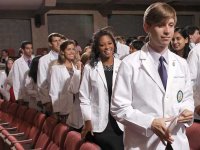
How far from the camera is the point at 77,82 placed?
293 centimetres

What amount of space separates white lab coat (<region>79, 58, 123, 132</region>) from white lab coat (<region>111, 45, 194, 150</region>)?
2.85 ft

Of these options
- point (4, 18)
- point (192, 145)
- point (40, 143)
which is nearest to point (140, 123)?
point (192, 145)

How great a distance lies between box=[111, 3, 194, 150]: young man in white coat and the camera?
1.39 m

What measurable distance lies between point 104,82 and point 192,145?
26.7 inches

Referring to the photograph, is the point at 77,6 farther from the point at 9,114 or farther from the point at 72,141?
the point at 72,141

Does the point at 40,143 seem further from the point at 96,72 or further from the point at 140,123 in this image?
the point at 140,123

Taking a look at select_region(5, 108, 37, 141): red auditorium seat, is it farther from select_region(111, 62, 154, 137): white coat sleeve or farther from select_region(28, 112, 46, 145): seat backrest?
select_region(111, 62, 154, 137): white coat sleeve

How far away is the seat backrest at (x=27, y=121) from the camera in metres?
4.26

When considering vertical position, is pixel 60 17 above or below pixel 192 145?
above

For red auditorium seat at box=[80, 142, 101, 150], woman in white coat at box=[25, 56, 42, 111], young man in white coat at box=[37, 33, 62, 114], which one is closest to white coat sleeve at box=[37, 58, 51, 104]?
young man in white coat at box=[37, 33, 62, 114]

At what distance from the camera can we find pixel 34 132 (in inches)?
157

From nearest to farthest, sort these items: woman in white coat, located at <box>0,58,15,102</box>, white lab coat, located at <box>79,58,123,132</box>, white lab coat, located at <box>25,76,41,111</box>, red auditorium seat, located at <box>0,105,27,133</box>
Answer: white lab coat, located at <box>79,58,123,132</box> → white lab coat, located at <box>25,76,41,111</box> → red auditorium seat, located at <box>0,105,27,133</box> → woman in white coat, located at <box>0,58,15,102</box>

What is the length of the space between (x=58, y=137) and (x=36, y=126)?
3.37 ft

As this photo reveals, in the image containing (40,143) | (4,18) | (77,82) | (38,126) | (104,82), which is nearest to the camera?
(104,82)
